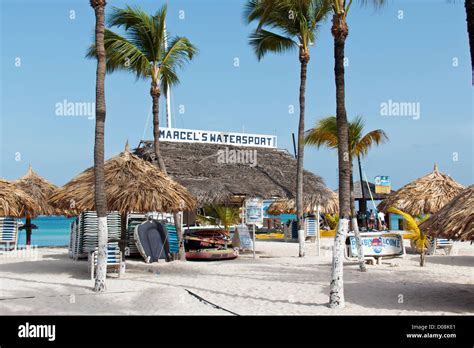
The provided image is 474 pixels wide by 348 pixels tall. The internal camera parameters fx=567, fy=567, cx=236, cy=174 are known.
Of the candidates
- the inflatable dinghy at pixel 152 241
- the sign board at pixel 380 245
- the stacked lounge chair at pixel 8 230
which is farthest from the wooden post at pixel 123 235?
the stacked lounge chair at pixel 8 230

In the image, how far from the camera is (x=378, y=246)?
14.8 meters

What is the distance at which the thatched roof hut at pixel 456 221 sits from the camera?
27.2ft

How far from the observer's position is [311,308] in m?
8.62

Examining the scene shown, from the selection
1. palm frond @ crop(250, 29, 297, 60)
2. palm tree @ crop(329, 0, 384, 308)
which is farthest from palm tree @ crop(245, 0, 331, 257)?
palm tree @ crop(329, 0, 384, 308)

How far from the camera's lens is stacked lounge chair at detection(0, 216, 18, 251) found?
20.7 meters

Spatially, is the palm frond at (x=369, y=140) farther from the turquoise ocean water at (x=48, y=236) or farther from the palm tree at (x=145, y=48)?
the turquoise ocean water at (x=48, y=236)

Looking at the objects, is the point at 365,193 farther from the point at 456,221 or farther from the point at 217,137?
the point at 456,221

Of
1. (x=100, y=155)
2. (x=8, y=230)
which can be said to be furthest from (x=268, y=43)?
(x=8, y=230)

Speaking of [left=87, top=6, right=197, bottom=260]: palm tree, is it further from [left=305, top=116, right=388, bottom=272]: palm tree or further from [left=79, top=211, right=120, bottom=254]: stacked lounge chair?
[left=305, top=116, right=388, bottom=272]: palm tree

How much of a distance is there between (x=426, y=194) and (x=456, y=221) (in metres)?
12.0
